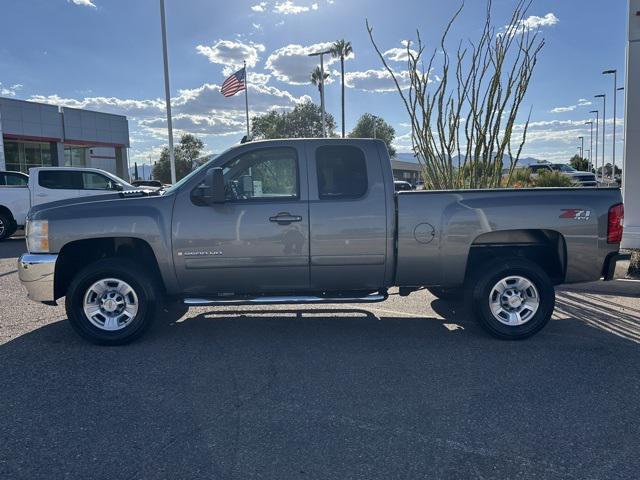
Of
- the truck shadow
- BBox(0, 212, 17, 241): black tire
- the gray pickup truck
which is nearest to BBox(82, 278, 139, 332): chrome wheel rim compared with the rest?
the gray pickup truck

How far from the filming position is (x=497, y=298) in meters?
5.15

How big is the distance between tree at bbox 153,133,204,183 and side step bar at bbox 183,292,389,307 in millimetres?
55738

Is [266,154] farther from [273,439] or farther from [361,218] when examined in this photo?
[273,439]

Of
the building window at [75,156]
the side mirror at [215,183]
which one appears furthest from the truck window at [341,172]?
the building window at [75,156]

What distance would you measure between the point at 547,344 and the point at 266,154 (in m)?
3.34

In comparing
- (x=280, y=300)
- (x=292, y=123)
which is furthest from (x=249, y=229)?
(x=292, y=123)

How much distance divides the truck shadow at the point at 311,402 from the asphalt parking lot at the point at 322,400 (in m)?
0.01

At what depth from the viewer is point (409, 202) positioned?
196 inches

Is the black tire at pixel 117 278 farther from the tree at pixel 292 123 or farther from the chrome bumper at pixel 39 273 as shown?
the tree at pixel 292 123

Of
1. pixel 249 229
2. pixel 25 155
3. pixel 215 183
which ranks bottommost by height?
pixel 249 229

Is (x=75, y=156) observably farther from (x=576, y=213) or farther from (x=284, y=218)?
(x=576, y=213)

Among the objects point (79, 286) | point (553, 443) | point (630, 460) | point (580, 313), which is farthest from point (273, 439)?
point (580, 313)

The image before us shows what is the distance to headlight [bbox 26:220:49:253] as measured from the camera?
16.2 ft

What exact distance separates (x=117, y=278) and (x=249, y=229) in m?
1.37
